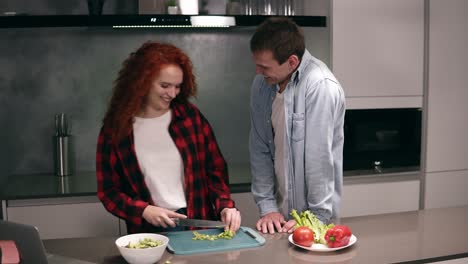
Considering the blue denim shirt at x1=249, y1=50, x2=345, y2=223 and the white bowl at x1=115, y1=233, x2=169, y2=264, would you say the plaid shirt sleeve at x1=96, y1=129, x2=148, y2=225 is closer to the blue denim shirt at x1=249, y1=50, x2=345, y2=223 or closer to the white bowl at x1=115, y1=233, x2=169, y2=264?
the white bowl at x1=115, y1=233, x2=169, y2=264

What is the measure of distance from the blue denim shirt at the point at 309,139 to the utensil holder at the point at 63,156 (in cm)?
143

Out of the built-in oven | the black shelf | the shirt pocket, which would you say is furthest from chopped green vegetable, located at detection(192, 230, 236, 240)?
the built-in oven

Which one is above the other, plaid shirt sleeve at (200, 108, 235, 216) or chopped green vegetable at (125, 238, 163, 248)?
plaid shirt sleeve at (200, 108, 235, 216)

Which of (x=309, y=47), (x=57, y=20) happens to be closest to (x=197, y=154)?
(x=57, y=20)

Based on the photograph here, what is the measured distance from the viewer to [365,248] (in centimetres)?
194

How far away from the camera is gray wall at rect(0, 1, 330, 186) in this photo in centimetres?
354

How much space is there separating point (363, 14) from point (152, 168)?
1768mm

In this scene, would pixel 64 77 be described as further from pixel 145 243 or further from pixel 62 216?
pixel 145 243

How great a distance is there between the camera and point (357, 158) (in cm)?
353

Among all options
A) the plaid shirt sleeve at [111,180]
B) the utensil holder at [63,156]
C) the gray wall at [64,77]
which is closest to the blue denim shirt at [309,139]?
the plaid shirt sleeve at [111,180]

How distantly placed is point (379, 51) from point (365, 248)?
1.79 m

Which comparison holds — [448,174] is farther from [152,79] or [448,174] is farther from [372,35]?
[152,79]

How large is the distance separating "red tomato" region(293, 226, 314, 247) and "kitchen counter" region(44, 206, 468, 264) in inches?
1.2

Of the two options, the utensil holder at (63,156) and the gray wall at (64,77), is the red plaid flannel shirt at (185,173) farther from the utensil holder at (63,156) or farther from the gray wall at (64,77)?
the utensil holder at (63,156)
